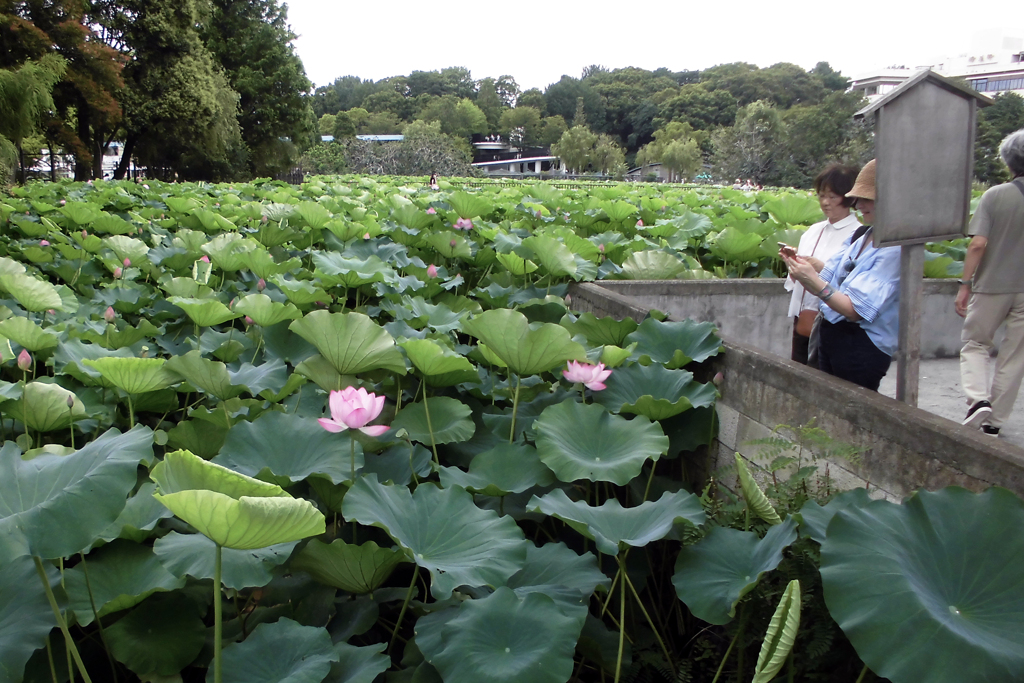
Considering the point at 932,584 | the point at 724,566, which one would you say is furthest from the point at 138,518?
the point at 932,584

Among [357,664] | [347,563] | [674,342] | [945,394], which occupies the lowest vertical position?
[945,394]

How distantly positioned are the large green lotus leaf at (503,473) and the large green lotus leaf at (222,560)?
1.52ft

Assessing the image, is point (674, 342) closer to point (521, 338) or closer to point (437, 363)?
point (521, 338)

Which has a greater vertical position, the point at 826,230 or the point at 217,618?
the point at 826,230

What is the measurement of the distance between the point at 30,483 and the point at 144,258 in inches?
112

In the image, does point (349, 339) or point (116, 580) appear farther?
point (349, 339)

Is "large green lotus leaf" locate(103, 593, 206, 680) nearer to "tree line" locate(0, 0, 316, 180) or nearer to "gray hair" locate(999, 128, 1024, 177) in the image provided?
"gray hair" locate(999, 128, 1024, 177)

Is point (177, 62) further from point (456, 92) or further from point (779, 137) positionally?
point (456, 92)

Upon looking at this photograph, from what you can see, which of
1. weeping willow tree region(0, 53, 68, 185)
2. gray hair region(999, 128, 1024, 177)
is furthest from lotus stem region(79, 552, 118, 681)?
weeping willow tree region(0, 53, 68, 185)

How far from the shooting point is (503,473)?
186 centimetres

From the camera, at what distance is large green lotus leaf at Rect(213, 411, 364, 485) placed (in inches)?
66.7

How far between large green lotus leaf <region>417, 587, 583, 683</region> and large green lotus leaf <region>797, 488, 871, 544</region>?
1.56 ft

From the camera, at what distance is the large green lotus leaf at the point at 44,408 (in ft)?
6.23

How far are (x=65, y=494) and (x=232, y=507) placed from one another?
0.39 metres
